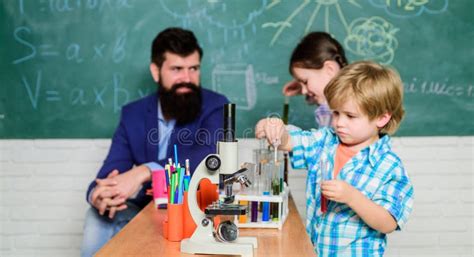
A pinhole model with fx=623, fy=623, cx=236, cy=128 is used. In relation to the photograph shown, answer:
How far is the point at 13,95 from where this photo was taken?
358 centimetres

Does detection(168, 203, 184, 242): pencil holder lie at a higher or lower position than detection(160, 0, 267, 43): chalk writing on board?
lower

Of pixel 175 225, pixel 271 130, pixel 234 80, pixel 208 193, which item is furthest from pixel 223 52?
pixel 175 225

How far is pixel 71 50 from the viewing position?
11.6 ft

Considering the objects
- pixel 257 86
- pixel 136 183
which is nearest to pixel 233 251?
pixel 136 183

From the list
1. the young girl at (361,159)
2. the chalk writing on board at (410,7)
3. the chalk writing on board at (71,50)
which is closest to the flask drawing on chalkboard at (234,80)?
the chalk writing on board at (71,50)

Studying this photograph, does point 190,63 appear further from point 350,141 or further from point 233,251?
point 233,251

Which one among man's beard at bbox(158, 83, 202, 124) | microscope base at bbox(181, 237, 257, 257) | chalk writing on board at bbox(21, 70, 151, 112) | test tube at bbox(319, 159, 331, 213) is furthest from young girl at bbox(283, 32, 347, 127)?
microscope base at bbox(181, 237, 257, 257)

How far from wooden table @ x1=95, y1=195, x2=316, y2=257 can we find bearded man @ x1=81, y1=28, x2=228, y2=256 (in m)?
0.67

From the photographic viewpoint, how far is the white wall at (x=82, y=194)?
3.59 m

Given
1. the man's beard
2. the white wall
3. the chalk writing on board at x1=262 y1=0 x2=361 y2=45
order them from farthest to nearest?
the white wall, the chalk writing on board at x1=262 y1=0 x2=361 y2=45, the man's beard

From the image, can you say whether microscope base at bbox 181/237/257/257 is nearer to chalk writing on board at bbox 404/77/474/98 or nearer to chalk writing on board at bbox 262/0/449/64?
chalk writing on board at bbox 262/0/449/64

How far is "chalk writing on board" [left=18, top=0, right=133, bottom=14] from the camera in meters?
3.51

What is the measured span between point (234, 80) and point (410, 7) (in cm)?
107

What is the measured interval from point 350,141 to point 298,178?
1.62 m
